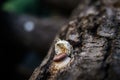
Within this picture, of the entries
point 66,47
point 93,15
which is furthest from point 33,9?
point 66,47

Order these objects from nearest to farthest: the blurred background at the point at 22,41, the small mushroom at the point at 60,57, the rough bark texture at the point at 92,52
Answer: the rough bark texture at the point at 92,52
the small mushroom at the point at 60,57
the blurred background at the point at 22,41

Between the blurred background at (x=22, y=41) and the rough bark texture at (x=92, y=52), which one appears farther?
the blurred background at (x=22, y=41)

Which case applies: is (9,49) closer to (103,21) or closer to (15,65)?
(15,65)

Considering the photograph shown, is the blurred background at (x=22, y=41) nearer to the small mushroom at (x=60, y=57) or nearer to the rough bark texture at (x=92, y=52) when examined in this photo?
the rough bark texture at (x=92, y=52)

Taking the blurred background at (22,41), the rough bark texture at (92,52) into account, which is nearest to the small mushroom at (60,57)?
the rough bark texture at (92,52)

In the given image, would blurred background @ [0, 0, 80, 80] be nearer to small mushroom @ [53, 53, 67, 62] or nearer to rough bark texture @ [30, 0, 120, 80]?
rough bark texture @ [30, 0, 120, 80]

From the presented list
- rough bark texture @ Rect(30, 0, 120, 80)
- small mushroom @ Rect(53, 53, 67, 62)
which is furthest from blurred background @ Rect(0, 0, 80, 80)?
small mushroom @ Rect(53, 53, 67, 62)

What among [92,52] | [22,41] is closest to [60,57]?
[92,52]

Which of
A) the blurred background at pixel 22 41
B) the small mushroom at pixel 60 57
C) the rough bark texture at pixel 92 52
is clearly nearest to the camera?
the rough bark texture at pixel 92 52
